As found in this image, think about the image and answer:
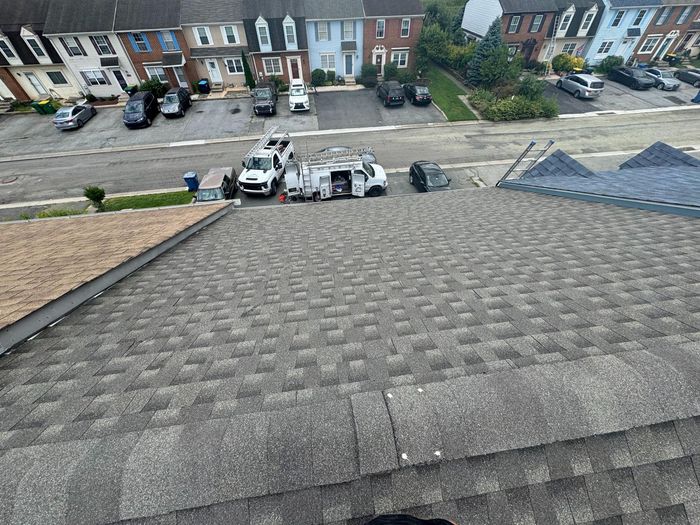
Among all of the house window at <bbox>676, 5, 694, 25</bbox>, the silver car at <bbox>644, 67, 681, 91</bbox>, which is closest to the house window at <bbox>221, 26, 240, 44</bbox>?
the silver car at <bbox>644, 67, 681, 91</bbox>

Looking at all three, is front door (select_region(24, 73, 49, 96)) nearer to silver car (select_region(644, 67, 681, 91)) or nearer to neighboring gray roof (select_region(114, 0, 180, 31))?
neighboring gray roof (select_region(114, 0, 180, 31))

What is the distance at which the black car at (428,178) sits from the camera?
16.7m

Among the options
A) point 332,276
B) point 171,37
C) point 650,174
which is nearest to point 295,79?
point 171,37

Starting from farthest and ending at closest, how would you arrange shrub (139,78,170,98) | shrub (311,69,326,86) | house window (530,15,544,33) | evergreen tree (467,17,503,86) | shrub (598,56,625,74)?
shrub (598,56,625,74)
house window (530,15,544,33)
shrub (311,69,326,86)
evergreen tree (467,17,503,86)
shrub (139,78,170,98)

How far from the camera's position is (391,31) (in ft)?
98.9

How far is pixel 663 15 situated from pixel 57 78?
195 ft

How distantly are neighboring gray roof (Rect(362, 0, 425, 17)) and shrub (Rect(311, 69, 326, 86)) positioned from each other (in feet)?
20.6

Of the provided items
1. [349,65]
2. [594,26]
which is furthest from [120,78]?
[594,26]

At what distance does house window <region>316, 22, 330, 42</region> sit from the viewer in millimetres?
29125

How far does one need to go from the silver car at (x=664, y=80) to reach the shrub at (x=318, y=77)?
101ft

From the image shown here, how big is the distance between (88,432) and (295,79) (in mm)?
34375

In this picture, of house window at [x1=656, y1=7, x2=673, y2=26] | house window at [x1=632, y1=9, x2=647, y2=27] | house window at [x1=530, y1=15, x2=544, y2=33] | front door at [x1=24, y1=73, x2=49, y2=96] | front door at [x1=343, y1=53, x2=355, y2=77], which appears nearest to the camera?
front door at [x1=24, y1=73, x2=49, y2=96]

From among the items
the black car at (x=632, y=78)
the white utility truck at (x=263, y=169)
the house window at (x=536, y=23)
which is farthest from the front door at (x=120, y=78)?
the black car at (x=632, y=78)

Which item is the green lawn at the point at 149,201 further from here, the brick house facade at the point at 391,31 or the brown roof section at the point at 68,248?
the brick house facade at the point at 391,31
